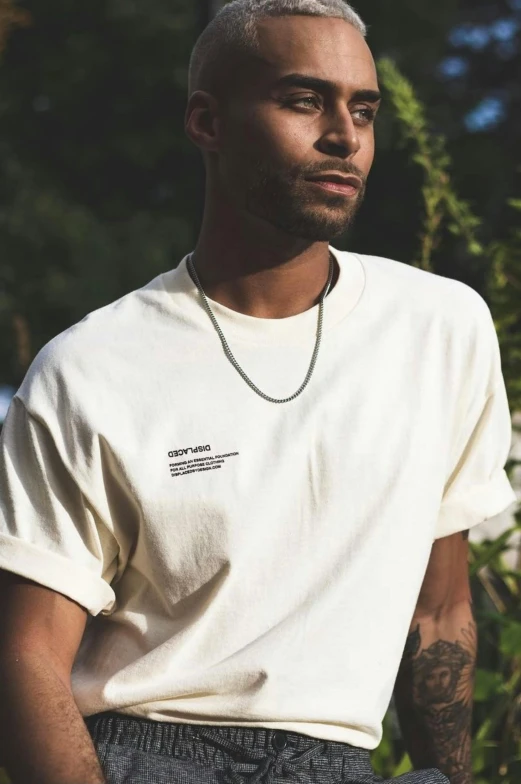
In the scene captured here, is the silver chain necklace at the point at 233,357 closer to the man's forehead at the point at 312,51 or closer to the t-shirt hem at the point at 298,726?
the man's forehead at the point at 312,51

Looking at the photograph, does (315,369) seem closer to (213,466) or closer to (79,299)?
(213,466)

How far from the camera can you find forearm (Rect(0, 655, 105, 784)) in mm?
2742

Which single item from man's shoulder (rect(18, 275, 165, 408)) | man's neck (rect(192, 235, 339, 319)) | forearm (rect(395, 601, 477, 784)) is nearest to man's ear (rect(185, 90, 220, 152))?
man's neck (rect(192, 235, 339, 319))

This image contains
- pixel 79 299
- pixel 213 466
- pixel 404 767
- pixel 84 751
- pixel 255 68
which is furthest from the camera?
pixel 79 299

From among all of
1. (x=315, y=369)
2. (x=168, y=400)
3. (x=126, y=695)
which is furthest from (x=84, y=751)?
(x=315, y=369)

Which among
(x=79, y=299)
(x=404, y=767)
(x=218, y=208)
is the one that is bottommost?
(x=79, y=299)

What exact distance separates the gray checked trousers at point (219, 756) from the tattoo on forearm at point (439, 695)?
1.25ft

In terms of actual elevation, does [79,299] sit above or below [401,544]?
below

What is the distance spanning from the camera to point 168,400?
9.96ft

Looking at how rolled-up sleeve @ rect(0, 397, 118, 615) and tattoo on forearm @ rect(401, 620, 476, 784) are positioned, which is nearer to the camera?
rolled-up sleeve @ rect(0, 397, 118, 615)

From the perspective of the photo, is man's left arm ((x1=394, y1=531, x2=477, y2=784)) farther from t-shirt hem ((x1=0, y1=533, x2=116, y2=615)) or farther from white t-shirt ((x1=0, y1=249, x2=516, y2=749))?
t-shirt hem ((x1=0, y1=533, x2=116, y2=615))

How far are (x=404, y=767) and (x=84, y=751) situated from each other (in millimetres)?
1440

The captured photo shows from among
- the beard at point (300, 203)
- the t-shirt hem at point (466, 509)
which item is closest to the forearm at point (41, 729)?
the t-shirt hem at point (466, 509)

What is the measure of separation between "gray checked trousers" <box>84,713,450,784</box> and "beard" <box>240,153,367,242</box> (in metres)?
1.04
